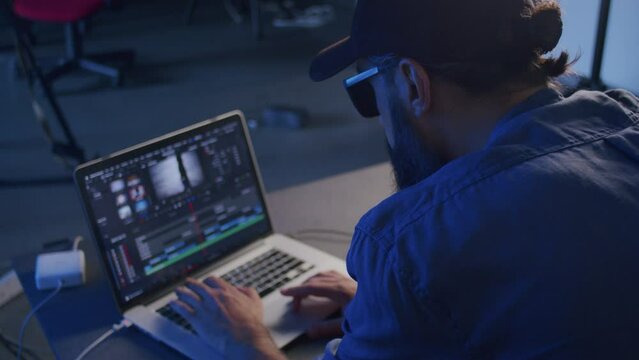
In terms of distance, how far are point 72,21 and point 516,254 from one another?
→ 360 cm

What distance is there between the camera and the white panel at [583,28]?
2.19 m

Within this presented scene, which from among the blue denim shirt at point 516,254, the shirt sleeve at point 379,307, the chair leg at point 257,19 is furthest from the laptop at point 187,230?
the chair leg at point 257,19

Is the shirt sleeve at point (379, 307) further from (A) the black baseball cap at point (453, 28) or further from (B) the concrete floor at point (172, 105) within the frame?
(B) the concrete floor at point (172, 105)

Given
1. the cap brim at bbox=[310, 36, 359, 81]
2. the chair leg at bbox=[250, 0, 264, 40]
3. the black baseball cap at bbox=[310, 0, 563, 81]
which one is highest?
the black baseball cap at bbox=[310, 0, 563, 81]

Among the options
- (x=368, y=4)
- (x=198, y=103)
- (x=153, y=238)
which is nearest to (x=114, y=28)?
(x=198, y=103)

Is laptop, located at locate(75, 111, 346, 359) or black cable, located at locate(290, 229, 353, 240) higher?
laptop, located at locate(75, 111, 346, 359)

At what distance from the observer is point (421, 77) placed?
3.11 ft

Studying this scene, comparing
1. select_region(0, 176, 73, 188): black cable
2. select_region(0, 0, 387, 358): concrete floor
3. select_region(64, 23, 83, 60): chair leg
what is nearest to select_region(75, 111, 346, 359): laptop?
select_region(0, 0, 387, 358): concrete floor

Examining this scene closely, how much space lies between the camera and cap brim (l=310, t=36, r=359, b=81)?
104cm

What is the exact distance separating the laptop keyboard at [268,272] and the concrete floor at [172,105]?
3.09ft

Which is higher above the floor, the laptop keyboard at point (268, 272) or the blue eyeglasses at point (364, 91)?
the blue eyeglasses at point (364, 91)

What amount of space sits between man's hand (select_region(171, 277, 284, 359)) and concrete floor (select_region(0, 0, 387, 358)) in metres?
0.99

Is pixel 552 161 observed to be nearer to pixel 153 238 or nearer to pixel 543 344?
pixel 543 344

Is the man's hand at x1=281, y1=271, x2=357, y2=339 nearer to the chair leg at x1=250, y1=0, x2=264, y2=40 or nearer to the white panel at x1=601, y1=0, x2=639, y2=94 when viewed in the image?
the white panel at x1=601, y1=0, x2=639, y2=94
